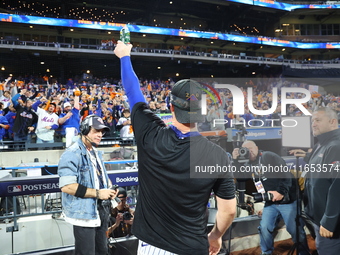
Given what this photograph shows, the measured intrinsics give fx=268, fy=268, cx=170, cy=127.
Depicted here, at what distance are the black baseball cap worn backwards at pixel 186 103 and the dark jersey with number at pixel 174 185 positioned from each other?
0.08 m

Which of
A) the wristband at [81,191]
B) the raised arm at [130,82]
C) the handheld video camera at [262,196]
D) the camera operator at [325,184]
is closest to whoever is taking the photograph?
the raised arm at [130,82]

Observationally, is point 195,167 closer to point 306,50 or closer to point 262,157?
point 262,157

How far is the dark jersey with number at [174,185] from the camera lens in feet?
3.90

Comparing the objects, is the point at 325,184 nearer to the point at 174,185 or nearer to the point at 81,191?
the point at 174,185

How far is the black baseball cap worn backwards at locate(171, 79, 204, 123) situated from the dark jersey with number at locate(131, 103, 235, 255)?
82 millimetres

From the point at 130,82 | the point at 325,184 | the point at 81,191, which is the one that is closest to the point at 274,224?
the point at 325,184

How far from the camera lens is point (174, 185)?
1211 millimetres

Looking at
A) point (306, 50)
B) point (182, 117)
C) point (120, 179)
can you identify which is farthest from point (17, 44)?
point (306, 50)

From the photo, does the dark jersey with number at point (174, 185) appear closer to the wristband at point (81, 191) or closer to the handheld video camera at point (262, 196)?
the wristband at point (81, 191)

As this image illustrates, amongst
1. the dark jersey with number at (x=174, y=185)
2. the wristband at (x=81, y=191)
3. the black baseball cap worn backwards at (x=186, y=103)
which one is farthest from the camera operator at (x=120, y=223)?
the black baseball cap worn backwards at (x=186, y=103)

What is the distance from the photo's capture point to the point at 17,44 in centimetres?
1852

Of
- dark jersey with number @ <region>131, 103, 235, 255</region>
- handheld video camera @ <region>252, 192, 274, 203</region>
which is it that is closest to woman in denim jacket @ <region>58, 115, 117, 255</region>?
→ dark jersey with number @ <region>131, 103, 235, 255</region>

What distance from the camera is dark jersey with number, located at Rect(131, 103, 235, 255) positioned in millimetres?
1189

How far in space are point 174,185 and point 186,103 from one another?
374 millimetres
